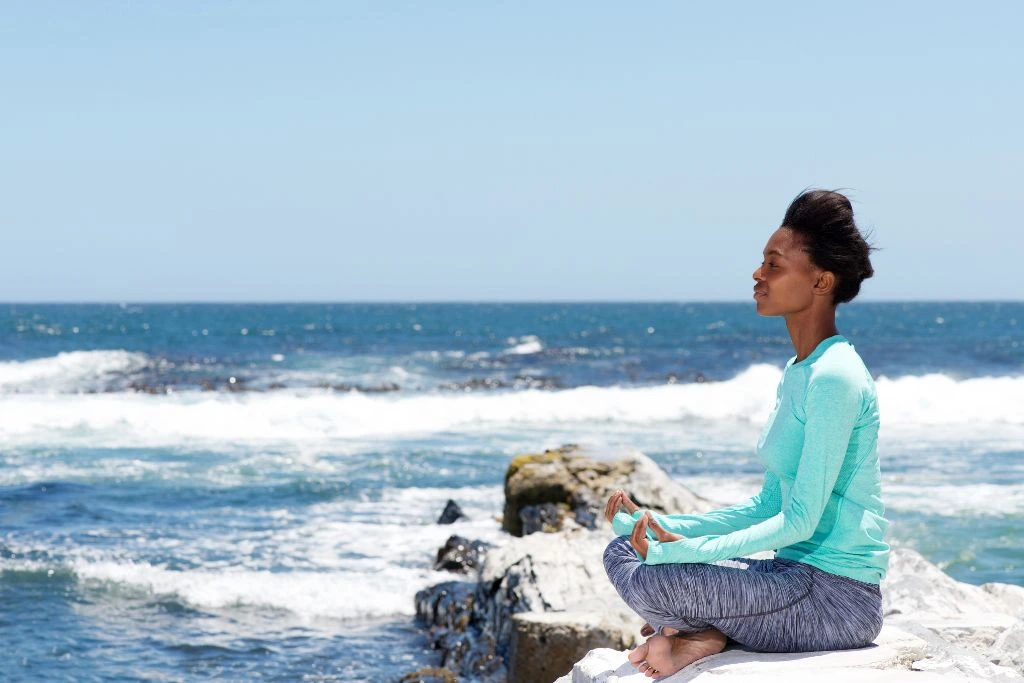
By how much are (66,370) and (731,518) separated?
126 ft

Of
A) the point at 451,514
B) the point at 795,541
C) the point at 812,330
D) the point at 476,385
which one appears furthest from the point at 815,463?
the point at 476,385

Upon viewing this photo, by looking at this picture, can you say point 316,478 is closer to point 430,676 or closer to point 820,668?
point 430,676

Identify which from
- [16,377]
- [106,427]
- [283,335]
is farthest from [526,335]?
[106,427]

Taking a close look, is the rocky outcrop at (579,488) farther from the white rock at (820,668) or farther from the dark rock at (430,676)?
the white rock at (820,668)

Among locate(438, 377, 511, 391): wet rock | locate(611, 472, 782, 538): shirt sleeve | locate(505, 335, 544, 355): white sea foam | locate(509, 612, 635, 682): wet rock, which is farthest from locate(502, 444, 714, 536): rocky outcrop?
locate(505, 335, 544, 355): white sea foam

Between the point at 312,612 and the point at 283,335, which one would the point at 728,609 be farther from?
the point at 283,335

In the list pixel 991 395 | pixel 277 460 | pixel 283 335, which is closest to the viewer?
pixel 277 460

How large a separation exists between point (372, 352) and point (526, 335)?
665 inches

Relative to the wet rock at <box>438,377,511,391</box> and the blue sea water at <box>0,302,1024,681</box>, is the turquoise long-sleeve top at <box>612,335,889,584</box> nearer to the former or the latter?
the blue sea water at <box>0,302,1024,681</box>

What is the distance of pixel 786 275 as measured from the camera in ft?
12.4

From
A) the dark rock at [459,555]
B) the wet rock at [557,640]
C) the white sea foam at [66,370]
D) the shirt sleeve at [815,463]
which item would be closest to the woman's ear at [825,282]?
the shirt sleeve at [815,463]

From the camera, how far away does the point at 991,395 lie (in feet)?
96.1

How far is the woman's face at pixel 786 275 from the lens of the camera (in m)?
3.77

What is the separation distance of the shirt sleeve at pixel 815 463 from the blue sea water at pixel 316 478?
5283 mm
